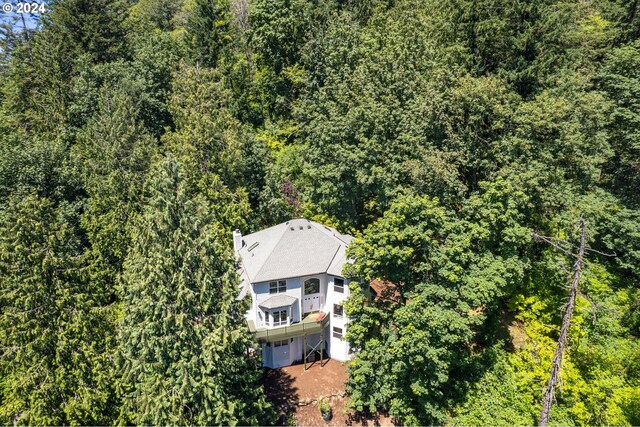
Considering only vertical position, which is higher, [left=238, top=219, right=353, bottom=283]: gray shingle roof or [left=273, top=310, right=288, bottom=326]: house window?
[left=238, top=219, right=353, bottom=283]: gray shingle roof

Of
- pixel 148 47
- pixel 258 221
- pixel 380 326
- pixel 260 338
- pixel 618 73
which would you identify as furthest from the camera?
pixel 148 47

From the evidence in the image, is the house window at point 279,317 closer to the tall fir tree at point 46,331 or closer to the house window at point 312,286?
the house window at point 312,286

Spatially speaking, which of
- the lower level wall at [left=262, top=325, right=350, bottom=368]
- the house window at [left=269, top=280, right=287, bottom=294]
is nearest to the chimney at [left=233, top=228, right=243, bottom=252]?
the house window at [left=269, top=280, right=287, bottom=294]

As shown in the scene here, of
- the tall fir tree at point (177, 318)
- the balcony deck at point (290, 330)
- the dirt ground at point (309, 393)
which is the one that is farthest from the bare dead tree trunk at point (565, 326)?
the balcony deck at point (290, 330)

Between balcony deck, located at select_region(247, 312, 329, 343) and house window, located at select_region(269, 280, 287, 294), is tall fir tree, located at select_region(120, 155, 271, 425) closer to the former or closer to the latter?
balcony deck, located at select_region(247, 312, 329, 343)

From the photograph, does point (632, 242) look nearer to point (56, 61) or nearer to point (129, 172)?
point (129, 172)

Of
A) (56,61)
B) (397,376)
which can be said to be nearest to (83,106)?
(56,61)

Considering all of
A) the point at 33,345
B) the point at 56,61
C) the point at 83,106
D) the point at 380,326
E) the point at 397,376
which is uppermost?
the point at 56,61
